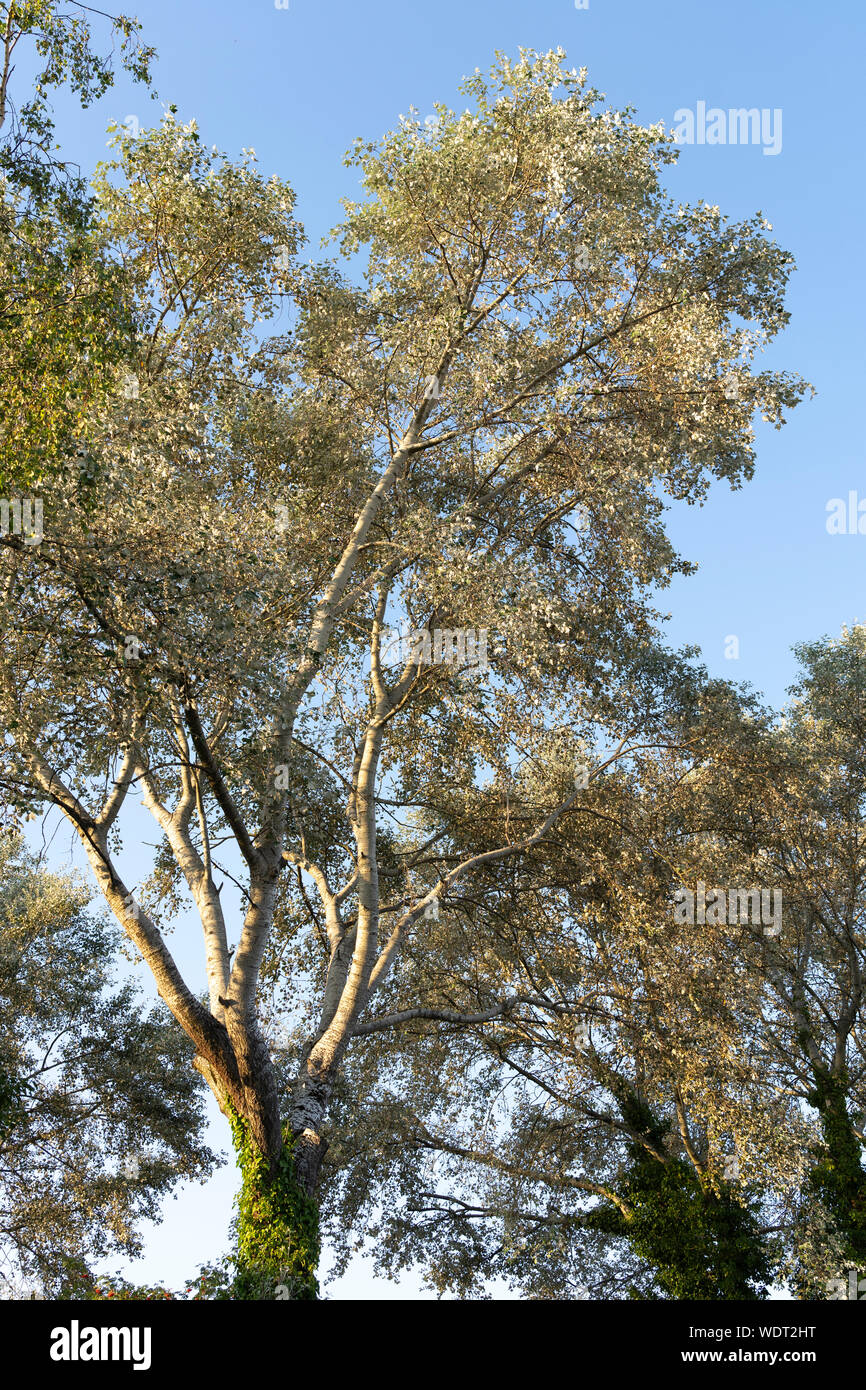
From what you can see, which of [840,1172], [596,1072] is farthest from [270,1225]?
[840,1172]

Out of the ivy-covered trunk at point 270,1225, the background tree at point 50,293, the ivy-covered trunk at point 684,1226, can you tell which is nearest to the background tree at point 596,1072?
the ivy-covered trunk at point 684,1226

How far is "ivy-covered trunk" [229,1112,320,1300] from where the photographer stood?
13.8 metres

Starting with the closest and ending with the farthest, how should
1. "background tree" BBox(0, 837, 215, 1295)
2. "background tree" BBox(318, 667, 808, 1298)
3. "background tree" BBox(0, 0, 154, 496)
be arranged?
"background tree" BBox(0, 0, 154, 496) < "background tree" BBox(318, 667, 808, 1298) < "background tree" BBox(0, 837, 215, 1295)

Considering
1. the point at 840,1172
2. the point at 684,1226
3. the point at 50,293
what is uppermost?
the point at 50,293

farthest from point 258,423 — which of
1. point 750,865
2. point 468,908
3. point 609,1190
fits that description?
point 609,1190

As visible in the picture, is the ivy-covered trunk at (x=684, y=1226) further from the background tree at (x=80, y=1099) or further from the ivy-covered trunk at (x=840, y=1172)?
the background tree at (x=80, y=1099)

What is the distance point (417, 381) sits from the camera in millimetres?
18562

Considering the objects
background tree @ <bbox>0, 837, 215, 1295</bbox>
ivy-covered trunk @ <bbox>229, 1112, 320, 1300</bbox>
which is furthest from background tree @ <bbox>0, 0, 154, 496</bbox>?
background tree @ <bbox>0, 837, 215, 1295</bbox>

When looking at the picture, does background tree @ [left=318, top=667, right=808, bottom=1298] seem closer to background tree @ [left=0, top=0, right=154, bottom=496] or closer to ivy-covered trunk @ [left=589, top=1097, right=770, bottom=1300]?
ivy-covered trunk @ [left=589, top=1097, right=770, bottom=1300]

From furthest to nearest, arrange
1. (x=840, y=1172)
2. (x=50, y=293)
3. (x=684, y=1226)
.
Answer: (x=684, y=1226)
(x=840, y=1172)
(x=50, y=293)

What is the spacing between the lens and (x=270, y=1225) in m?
14.0

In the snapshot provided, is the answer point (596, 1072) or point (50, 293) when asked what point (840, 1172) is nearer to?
point (596, 1072)

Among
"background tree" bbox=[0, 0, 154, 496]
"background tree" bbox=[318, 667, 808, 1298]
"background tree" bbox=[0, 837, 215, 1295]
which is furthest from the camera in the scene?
"background tree" bbox=[0, 837, 215, 1295]
